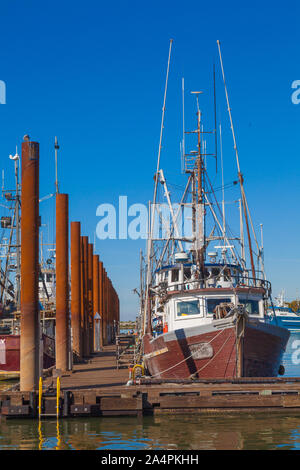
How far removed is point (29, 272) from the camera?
71.6 feet

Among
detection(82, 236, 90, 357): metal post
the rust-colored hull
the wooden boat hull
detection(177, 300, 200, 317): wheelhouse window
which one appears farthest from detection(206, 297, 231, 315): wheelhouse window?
detection(82, 236, 90, 357): metal post

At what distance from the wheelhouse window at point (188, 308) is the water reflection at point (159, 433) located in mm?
6873

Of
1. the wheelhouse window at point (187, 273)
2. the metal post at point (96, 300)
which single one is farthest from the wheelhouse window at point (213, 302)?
the metal post at point (96, 300)

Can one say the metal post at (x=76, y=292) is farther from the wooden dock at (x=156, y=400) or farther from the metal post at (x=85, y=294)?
the wooden dock at (x=156, y=400)

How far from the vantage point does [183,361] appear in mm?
25406

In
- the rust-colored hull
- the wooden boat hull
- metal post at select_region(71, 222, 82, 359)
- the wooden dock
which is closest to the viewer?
the wooden dock

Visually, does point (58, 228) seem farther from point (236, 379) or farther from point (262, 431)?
point (262, 431)

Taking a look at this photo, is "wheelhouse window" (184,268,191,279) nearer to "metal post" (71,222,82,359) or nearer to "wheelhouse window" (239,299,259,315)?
"wheelhouse window" (239,299,259,315)

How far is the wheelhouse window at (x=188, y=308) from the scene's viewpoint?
27.2 m

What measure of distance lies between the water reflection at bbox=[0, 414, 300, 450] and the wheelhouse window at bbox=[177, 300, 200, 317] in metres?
6.87

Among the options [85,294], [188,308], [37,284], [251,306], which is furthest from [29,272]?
[85,294]

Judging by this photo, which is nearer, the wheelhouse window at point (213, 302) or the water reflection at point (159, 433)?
the water reflection at point (159, 433)

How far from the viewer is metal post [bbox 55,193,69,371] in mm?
29172

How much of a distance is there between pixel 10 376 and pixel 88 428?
15584mm
